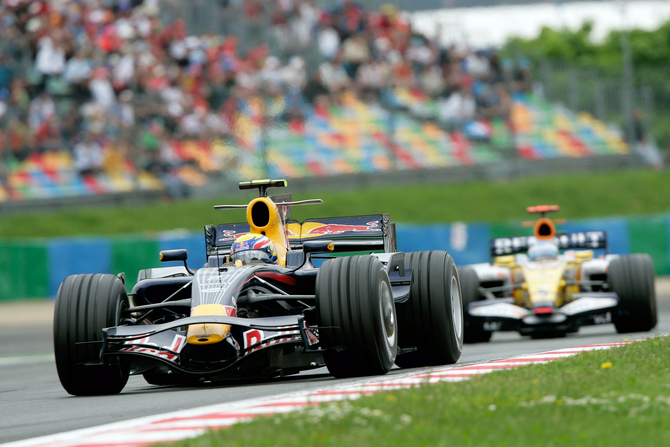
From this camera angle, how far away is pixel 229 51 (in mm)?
23797

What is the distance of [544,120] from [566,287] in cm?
1344

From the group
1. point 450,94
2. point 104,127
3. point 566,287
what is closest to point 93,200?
point 104,127

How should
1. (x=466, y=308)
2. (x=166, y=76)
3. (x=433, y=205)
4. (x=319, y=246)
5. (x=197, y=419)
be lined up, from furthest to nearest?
(x=433, y=205)
(x=166, y=76)
(x=466, y=308)
(x=319, y=246)
(x=197, y=419)

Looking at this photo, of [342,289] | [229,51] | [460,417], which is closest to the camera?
[460,417]

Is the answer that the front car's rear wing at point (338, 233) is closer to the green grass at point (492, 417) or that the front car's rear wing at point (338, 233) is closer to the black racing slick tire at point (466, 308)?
the black racing slick tire at point (466, 308)

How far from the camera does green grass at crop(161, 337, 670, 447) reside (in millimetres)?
4352

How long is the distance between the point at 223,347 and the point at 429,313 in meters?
1.93

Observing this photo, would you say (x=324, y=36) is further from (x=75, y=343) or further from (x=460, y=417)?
(x=460, y=417)

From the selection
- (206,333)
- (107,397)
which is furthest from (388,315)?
(107,397)

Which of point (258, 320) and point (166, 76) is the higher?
point (166, 76)

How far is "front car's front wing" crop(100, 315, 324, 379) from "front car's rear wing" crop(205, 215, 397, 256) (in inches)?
84.8

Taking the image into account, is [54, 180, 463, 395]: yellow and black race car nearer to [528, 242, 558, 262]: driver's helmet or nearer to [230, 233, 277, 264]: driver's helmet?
[230, 233, 277, 264]: driver's helmet

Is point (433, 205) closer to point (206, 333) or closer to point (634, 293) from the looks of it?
point (634, 293)

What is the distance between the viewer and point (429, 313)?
8.42m
